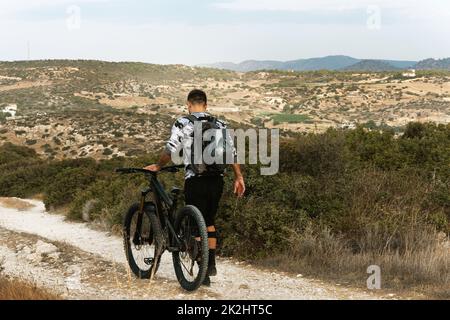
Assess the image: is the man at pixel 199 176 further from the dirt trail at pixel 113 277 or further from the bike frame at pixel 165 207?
the dirt trail at pixel 113 277

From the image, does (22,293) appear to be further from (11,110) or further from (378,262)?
(11,110)

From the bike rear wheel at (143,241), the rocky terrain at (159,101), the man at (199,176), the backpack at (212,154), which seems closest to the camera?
the backpack at (212,154)

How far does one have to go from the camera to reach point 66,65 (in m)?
98.6

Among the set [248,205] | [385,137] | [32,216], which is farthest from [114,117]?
[248,205]

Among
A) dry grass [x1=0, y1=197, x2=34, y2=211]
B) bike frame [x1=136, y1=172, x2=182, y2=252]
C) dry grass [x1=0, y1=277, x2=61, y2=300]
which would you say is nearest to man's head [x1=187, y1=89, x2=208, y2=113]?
bike frame [x1=136, y1=172, x2=182, y2=252]

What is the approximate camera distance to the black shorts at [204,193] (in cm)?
547

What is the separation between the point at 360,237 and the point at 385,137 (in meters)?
6.88

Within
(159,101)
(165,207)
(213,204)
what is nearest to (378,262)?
(213,204)

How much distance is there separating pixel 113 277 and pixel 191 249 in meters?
1.49

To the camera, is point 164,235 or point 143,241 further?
point 143,241

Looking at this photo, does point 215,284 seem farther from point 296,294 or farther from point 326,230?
point 326,230

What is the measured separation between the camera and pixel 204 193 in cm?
548

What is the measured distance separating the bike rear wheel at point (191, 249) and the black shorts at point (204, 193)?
0.19 metres

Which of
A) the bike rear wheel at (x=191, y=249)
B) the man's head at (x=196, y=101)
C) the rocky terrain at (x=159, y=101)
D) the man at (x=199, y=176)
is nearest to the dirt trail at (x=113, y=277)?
the bike rear wheel at (x=191, y=249)
